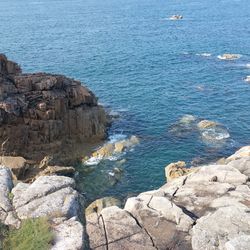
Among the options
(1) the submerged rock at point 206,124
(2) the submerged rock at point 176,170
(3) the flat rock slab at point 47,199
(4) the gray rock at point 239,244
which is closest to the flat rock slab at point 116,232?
(3) the flat rock slab at point 47,199

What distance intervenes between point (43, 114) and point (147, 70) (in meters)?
42.0

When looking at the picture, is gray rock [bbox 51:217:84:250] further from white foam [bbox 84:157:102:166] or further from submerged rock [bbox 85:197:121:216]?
white foam [bbox 84:157:102:166]

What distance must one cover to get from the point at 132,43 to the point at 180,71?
29.6 metres

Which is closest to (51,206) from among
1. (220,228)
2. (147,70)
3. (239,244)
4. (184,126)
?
(239,244)

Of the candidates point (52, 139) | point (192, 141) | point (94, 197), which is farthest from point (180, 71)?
point (94, 197)

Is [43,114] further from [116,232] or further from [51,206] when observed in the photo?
[51,206]

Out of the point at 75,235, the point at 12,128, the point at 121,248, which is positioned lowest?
the point at 12,128

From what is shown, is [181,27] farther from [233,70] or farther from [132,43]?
[233,70]

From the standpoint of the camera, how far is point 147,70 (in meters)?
98.0

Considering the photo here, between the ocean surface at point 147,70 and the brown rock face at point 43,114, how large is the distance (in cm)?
548

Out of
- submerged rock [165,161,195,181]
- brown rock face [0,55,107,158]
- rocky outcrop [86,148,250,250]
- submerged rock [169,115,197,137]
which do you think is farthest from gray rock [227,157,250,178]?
brown rock face [0,55,107,158]

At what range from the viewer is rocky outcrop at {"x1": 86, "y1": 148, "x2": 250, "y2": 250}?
2778cm

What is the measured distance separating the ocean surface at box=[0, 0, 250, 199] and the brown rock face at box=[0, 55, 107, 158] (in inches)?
216

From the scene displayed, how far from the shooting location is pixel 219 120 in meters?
72.1
